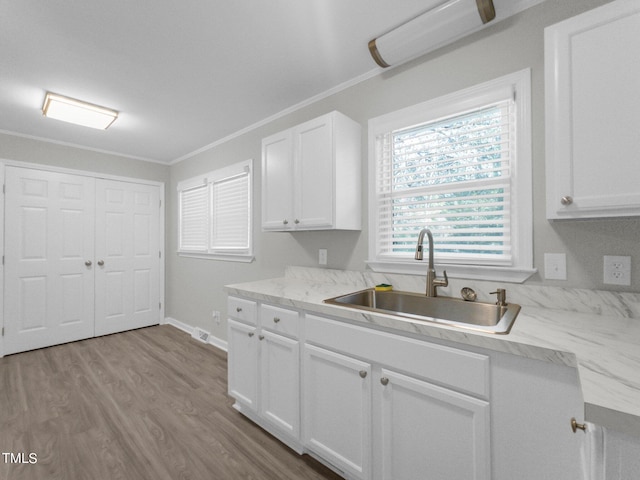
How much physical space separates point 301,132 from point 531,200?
1.52 m

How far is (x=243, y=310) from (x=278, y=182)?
1016mm

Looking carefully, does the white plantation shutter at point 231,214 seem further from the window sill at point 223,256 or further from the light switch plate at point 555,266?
the light switch plate at point 555,266

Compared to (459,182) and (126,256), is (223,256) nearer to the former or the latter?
(126,256)

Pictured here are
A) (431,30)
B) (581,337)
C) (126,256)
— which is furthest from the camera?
(126,256)

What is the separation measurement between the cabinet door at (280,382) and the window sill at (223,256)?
142 centimetres

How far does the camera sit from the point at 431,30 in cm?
172

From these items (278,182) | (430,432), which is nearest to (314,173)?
(278,182)

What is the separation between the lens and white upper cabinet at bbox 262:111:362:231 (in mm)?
2076

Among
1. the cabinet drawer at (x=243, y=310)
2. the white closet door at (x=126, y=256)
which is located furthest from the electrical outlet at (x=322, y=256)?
the white closet door at (x=126, y=256)

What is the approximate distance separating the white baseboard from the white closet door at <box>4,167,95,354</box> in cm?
94

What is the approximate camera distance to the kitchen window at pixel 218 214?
11.0 feet

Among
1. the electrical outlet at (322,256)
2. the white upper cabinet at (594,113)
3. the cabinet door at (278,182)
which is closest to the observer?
the white upper cabinet at (594,113)

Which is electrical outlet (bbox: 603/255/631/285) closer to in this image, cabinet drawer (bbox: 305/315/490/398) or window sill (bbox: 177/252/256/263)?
cabinet drawer (bbox: 305/315/490/398)

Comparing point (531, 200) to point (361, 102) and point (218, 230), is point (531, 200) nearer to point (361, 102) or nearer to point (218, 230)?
point (361, 102)
